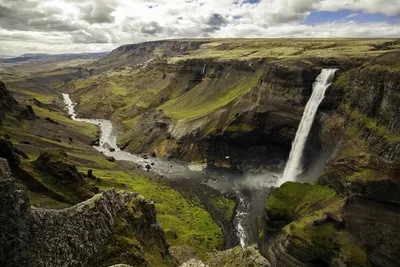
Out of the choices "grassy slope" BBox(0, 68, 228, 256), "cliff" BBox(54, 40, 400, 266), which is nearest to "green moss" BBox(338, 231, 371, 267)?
"cliff" BBox(54, 40, 400, 266)

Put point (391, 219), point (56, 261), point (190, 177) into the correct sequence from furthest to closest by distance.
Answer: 1. point (190, 177)
2. point (391, 219)
3. point (56, 261)

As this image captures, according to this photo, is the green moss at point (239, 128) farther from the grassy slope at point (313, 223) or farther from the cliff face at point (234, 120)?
the grassy slope at point (313, 223)

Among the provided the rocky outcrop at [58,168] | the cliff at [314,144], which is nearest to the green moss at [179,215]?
the cliff at [314,144]

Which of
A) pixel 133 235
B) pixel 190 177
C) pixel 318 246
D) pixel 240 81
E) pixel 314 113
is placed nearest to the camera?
pixel 133 235

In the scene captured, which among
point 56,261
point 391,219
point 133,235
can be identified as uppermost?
point 56,261

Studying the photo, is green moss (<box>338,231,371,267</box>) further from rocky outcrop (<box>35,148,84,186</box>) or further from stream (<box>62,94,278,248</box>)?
rocky outcrop (<box>35,148,84,186</box>)

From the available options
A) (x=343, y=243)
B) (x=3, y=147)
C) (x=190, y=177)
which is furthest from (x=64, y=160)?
(x=190, y=177)

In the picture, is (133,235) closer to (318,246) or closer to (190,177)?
(318,246)

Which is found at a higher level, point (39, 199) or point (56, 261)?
point (56, 261)
